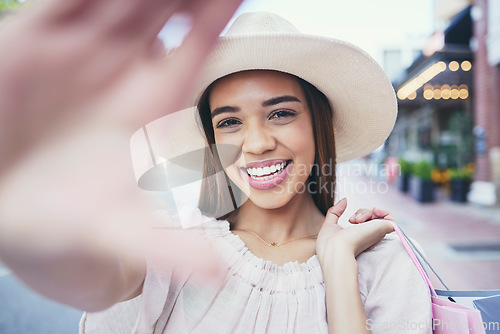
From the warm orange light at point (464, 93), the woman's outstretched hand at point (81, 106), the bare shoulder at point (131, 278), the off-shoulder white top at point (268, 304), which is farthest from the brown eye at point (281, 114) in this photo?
the warm orange light at point (464, 93)

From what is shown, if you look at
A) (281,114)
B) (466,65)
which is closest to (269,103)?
(281,114)

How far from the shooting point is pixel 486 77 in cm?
716

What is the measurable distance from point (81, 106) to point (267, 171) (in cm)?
94

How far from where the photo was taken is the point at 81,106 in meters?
0.26

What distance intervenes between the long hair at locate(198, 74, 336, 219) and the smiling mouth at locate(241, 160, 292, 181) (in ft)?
0.73

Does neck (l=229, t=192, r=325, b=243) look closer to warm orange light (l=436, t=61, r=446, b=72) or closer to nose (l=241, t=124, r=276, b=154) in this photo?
nose (l=241, t=124, r=276, b=154)

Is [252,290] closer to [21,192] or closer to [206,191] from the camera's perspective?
[206,191]

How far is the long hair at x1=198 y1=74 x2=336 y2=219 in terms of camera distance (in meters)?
1.35

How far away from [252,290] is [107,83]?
97 centimetres

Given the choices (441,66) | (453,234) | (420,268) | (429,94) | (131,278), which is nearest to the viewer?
(131,278)

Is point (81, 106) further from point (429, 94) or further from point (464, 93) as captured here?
point (464, 93)

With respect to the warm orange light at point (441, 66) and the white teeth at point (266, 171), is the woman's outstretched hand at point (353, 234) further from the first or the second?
the warm orange light at point (441, 66)

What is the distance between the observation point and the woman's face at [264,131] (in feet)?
3.83

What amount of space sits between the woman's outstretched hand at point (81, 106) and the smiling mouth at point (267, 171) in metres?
0.85
